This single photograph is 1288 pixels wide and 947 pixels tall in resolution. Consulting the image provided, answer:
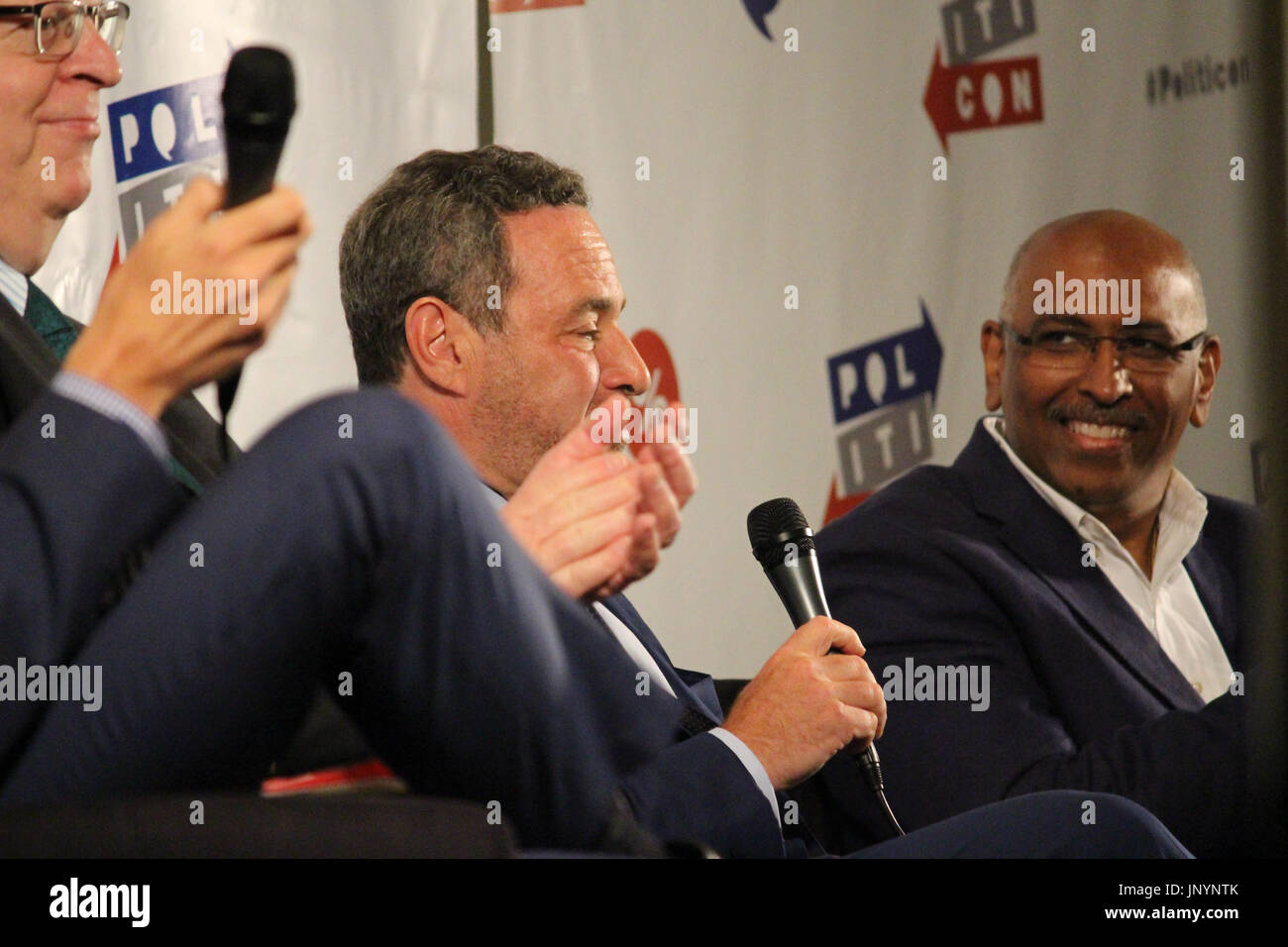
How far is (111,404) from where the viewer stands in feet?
2.90

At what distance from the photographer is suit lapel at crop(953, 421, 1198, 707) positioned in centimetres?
177

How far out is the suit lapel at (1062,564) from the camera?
1.77 meters

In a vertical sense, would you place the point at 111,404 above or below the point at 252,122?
below

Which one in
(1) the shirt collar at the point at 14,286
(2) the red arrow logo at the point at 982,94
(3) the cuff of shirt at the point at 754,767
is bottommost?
(3) the cuff of shirt at the point at 754,767

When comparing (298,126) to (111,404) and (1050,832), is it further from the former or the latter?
(1050,832)

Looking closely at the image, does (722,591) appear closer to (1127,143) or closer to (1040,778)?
(1040,778)

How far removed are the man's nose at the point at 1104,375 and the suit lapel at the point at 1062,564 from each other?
23cm

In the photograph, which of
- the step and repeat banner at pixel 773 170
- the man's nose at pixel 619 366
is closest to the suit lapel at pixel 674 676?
the man's nose at pixel 619 366

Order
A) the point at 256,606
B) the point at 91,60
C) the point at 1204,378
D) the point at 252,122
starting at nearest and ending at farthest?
the point at 256,606 < the point at 252,122 < the point at 91,60 < the point at 1204,378

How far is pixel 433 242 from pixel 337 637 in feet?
2.77

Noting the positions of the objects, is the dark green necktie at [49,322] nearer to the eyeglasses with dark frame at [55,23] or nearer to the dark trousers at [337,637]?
the eyeglasses with dark frame at [55,23]

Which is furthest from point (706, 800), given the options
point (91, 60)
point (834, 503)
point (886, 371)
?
point (886, 371)

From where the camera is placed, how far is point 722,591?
2.30m
